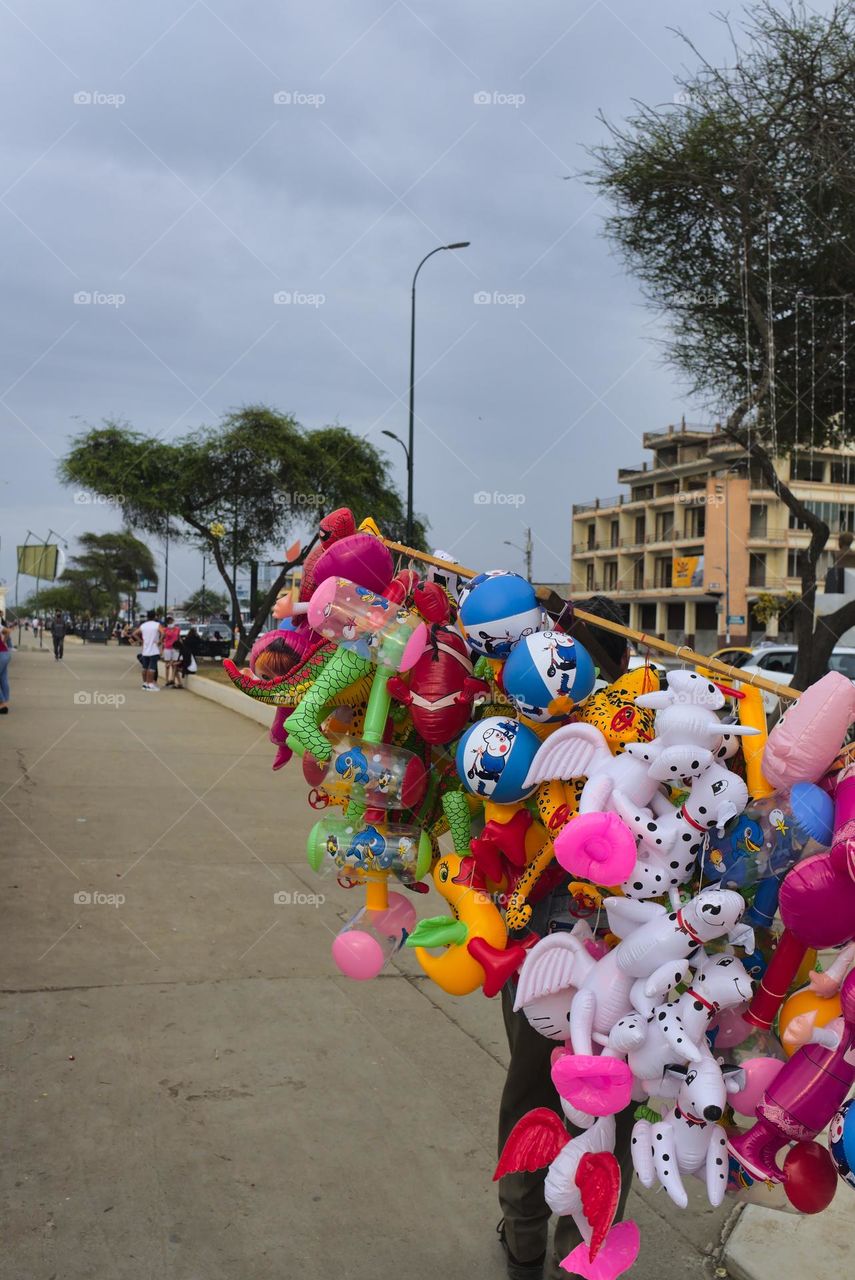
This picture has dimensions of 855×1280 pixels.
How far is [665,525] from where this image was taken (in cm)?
6153

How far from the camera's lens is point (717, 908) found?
1938mm

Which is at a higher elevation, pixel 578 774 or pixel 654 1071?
pixel 578 774

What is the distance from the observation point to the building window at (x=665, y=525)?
2388 inches

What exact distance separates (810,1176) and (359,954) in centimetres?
107

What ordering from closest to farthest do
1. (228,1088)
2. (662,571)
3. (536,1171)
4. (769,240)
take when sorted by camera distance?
(536,1171)
(228,1088)
(769,240)
(662,571)

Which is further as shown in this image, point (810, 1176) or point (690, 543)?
point (690, 543)

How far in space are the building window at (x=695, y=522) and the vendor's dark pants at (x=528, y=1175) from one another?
5789cm

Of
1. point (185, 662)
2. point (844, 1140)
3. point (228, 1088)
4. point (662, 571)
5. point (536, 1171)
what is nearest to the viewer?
point (844, 1140)

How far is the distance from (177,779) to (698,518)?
173 feet

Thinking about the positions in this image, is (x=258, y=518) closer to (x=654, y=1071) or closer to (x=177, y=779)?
(x=177, y=779)

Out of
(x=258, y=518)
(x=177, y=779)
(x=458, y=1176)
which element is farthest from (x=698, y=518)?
(x=458, y=1176)

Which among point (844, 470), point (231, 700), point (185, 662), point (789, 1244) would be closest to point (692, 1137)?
point (789, 1244)

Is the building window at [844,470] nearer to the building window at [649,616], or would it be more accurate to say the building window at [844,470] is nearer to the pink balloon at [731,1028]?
the pink balloon at [731,1028]

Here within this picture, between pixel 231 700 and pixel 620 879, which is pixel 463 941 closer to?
pixel 620 879
